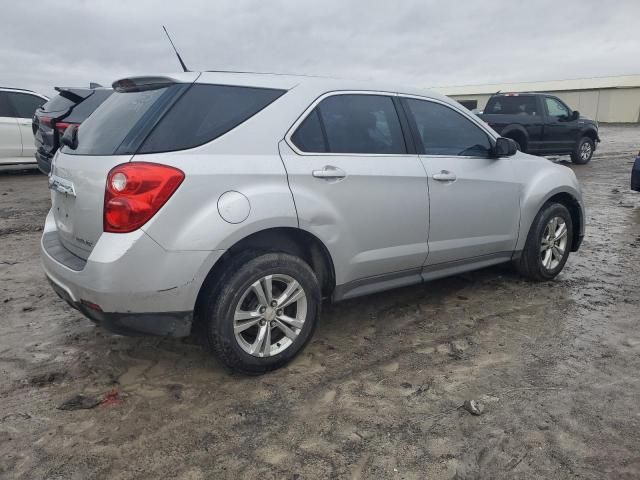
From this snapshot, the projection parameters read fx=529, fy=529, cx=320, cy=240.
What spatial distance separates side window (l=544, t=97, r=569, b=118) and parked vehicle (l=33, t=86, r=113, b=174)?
426 inches

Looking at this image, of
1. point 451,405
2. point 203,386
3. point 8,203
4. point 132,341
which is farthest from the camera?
point 8,203

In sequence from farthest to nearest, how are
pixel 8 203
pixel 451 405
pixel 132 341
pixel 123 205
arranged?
pixel 8 203 → pixel 132 341 → pixel 451 405 → pixel 123 205

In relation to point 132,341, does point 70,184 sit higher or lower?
higher

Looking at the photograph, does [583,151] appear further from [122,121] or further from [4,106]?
[122,121]

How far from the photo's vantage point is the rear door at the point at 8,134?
10180 millimetres

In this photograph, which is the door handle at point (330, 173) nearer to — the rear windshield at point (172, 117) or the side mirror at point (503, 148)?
the rear windshield at point (172, 117)

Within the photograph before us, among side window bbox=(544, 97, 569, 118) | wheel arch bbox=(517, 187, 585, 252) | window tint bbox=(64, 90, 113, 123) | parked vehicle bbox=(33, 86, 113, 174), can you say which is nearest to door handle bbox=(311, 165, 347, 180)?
wheel arch bbox=(517, 187, 585, 252)

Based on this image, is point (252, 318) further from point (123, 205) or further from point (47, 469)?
point (47, 469)

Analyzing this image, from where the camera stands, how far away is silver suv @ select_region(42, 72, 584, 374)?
8.79ft

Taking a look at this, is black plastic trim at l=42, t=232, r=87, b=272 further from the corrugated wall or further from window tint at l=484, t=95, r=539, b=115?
the corrugated wall

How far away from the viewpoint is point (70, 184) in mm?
2971

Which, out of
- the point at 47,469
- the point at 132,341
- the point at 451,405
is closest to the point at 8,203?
the point at 132,341

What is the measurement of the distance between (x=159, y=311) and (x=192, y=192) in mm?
641

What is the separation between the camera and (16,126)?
10.2m
